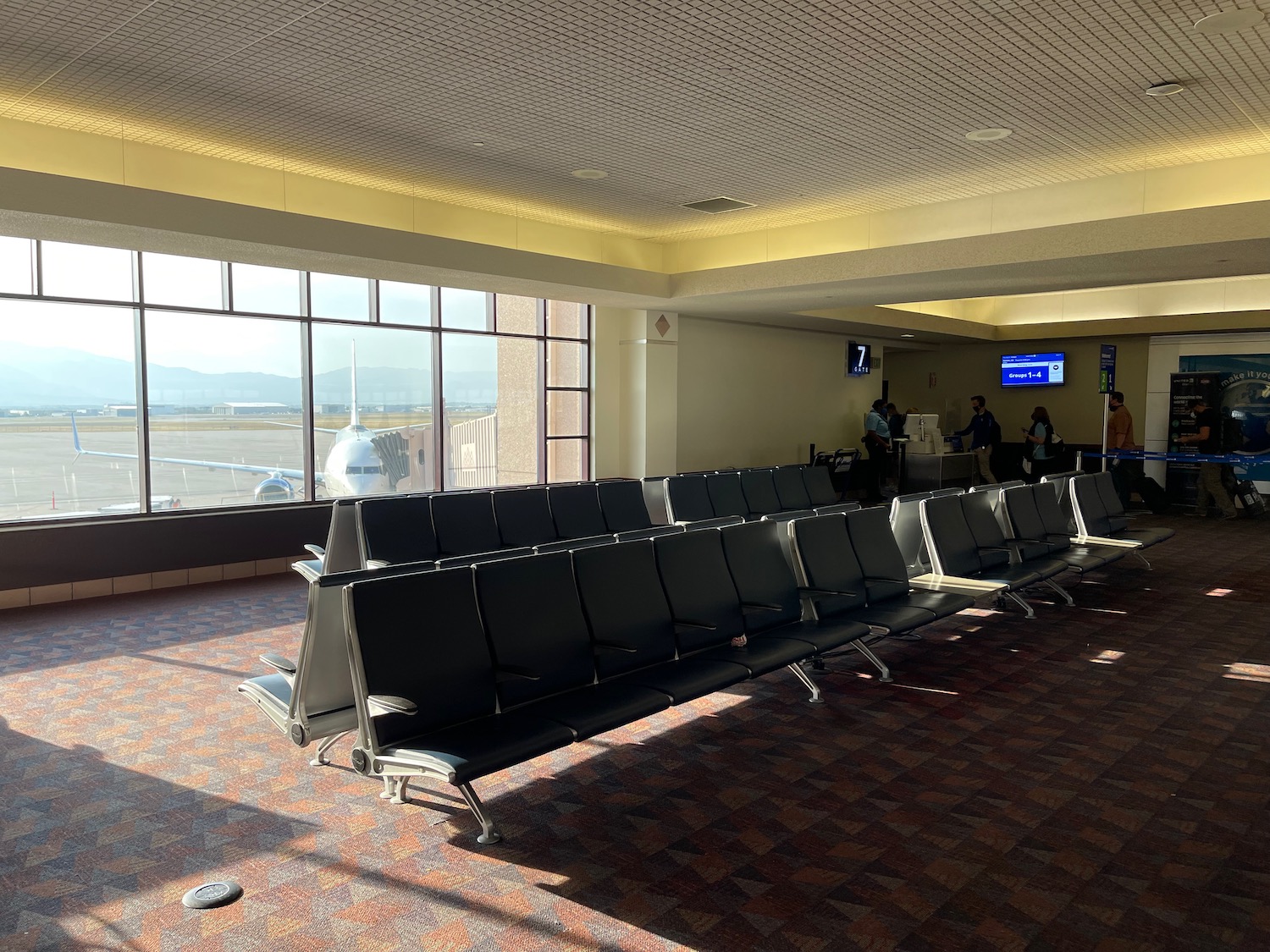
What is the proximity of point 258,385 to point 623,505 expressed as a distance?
416cm

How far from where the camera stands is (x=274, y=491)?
9164 mm

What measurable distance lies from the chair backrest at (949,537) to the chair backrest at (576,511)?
2467mm

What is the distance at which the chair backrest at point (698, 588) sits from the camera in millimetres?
4281

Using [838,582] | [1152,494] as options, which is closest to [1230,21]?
[838,582]

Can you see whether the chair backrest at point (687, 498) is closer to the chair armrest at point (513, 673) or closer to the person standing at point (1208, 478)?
the chair armrest at point (513, 673)

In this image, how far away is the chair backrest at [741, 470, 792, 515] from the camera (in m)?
8.57

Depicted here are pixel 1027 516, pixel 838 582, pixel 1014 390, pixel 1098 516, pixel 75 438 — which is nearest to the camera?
pixel 838 582

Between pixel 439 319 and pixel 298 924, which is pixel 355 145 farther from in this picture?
pixel 298 924

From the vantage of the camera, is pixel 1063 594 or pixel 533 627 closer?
pixel 533 627

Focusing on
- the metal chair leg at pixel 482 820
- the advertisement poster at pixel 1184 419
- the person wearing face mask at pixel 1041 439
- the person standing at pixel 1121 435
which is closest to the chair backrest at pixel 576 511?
the metal chair leg at pixel 482 820

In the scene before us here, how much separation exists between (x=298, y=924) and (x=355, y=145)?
5621 mm

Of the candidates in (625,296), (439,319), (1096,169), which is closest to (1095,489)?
(1096,169)

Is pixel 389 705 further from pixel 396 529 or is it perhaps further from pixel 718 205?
pixel 718 205

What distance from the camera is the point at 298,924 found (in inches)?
108
